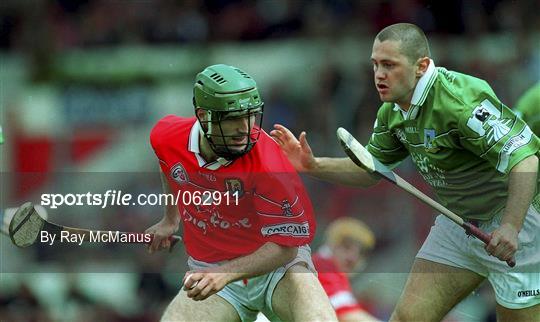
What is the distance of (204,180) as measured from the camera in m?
4.85

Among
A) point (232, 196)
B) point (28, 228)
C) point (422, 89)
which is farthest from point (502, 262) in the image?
point (28, 228)

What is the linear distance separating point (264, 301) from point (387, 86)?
0.95 m

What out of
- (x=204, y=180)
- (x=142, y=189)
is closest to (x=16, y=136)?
(x=142, y=189)

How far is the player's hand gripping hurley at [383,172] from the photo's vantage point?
185 inches

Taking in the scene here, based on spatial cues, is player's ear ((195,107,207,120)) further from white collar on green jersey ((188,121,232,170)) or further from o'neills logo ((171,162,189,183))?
o'neills logo ((171,162,189,183))

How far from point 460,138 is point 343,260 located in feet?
6.61

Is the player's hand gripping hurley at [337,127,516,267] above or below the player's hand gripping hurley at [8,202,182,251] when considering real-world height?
above

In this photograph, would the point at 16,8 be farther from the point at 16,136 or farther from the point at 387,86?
the point at 387,86

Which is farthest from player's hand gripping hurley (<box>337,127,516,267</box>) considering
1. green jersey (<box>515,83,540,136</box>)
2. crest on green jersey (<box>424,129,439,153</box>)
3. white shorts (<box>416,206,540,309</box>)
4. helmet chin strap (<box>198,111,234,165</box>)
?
green jersey (<box>515,83,540,136</box>)

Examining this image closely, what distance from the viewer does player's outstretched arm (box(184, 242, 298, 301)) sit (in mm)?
4449

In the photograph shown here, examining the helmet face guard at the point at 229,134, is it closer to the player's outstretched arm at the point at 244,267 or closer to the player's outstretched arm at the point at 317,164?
the player's outstretched arm at the point at 317,164

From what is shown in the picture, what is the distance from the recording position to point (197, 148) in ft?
15.8

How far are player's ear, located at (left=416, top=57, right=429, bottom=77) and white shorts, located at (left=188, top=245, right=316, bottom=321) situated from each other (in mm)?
804

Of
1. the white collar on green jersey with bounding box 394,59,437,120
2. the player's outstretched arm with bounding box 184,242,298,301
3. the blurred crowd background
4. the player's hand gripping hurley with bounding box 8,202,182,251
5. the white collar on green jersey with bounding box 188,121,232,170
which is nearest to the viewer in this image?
the player's outstretched arm with bounding box 184,242,298,301
